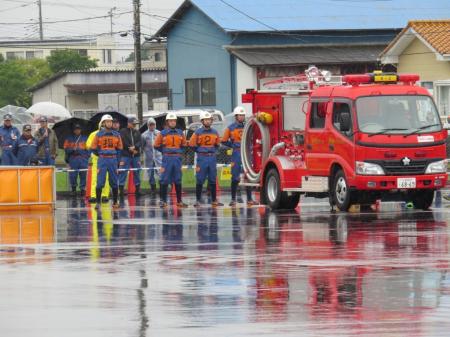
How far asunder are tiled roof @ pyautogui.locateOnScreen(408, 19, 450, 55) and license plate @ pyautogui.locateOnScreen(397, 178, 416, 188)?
25925 mm

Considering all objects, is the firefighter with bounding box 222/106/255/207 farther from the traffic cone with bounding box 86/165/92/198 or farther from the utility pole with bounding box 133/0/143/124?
the utility pole with bounding box 133/0/143/124

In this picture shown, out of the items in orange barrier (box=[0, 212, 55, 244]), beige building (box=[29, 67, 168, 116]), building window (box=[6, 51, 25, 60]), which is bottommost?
orange barrier (box=[0, 212, 55, 244])

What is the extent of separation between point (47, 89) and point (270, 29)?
29744mm

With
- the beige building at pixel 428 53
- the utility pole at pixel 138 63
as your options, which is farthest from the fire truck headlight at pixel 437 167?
the utility pole at pixel 138 63

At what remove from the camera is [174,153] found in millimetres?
25500

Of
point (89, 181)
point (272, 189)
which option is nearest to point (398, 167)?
point (272, 189)

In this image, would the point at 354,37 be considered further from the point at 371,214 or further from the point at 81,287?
the point at 81,287

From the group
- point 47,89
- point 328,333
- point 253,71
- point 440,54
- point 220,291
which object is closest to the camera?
point 328,333

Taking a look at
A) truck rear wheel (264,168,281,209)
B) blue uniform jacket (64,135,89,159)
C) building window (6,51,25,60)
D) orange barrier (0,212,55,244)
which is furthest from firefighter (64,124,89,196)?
building window (6,51,25,60)

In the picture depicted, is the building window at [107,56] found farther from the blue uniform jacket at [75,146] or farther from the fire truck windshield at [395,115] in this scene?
the fire truck windshield at [395,115]

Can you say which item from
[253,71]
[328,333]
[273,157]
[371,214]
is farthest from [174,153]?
[253,71]

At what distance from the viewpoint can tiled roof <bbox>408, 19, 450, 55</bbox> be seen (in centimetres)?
4738

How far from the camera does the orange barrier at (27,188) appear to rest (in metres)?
25.4

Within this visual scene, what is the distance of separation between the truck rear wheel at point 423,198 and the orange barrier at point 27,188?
22.9 feet
